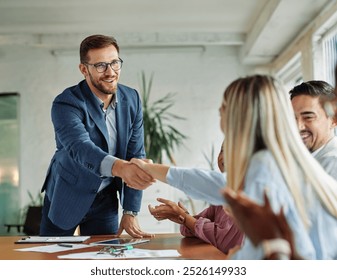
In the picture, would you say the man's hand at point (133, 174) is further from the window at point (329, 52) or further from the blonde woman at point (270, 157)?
the window at point (329, 52)

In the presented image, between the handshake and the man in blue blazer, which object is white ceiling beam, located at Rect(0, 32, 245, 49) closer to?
the man in blue blazer

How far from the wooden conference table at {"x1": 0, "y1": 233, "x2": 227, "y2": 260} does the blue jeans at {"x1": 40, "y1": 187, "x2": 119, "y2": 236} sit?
0.12 meters

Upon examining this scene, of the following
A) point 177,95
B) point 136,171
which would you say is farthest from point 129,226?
point 177,95

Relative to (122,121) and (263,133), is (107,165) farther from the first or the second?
(263,133)

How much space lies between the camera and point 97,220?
222 centimetres

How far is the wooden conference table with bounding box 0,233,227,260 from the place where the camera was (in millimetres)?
1641

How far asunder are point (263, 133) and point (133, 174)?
69cm

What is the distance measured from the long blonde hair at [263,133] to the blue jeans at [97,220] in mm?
1082

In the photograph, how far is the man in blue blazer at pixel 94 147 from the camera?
1906 millimetres

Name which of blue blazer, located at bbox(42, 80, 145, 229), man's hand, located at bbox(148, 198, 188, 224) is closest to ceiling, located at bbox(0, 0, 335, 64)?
blue blazer, located at bbox(42, 80, 145, 229)

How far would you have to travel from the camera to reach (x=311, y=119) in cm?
180

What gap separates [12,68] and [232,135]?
139 inches
